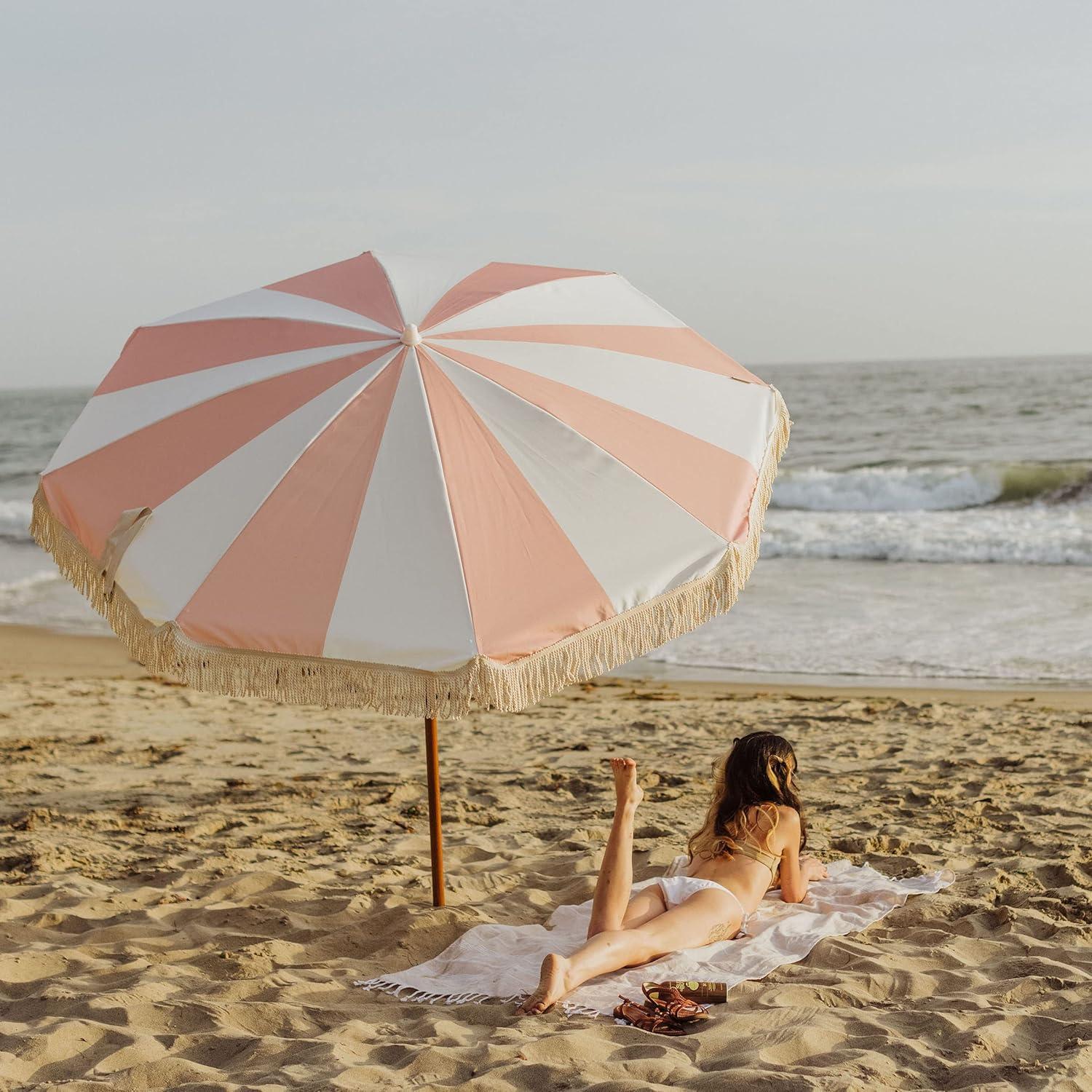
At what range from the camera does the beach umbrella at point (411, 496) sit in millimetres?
2908

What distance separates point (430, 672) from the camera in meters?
2.82

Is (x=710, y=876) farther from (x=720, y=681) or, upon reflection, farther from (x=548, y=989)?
(x=720, y=681)

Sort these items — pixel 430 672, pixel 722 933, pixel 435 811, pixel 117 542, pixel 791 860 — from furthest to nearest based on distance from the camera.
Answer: pixel 791 860 → pixel 435 811 → pixel 722 933 → pixel 117 542 → pixel 430 672

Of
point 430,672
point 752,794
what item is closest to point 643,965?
point 752,794

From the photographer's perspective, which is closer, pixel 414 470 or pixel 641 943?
pixel 414 470

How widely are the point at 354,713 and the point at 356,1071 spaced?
4952 millimetres

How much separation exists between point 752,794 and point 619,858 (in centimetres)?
69

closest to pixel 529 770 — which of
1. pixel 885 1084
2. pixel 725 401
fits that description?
pixel 725 401

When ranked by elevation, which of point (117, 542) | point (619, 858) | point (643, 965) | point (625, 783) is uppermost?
point (117, 542)

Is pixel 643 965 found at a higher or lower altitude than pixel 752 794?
lower

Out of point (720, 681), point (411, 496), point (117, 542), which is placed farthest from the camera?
point (720, 681)

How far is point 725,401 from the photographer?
11.9 feet

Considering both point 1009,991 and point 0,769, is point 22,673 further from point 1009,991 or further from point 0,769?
point 1009,991

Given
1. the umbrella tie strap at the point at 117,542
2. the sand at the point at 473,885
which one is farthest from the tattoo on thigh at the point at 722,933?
the umbrella tie strap at the point at 117,542
